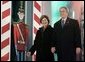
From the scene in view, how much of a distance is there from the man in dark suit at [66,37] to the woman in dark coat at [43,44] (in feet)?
0.22

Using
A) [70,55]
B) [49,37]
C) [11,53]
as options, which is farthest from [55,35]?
[11,53]

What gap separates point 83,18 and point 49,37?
354 millimetres

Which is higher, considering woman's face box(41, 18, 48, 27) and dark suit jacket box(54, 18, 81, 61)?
woman's face box(41, 18, 48, 27)

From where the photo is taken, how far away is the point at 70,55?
2.69m

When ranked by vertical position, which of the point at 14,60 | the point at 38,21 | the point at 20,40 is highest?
the point at 38,21

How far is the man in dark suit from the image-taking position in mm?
2668

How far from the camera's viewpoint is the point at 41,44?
271cm

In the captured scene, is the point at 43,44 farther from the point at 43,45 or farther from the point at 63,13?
the point at 63,13

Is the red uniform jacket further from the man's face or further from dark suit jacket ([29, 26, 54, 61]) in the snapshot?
the man's face

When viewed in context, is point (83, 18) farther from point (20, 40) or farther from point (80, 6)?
point (20, 40)

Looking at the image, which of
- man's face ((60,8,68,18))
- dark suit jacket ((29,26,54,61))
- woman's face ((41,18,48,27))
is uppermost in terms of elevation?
man's face ((60,8,68,18))

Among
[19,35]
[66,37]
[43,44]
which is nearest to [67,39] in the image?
[66,37]

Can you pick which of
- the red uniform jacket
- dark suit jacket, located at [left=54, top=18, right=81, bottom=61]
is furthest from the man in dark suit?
the red uniform jacket

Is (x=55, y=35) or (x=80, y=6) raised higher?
(x=80, y=6)
